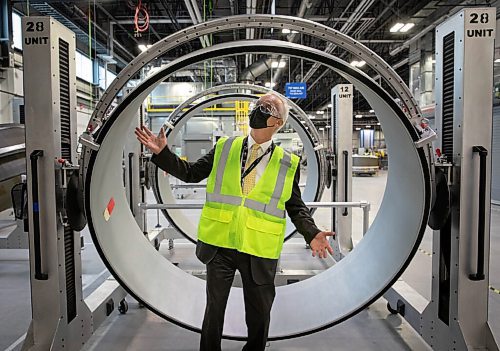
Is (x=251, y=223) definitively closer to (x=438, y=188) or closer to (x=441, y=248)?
(x=438, y=188)

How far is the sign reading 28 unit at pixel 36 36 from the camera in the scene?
2.12m

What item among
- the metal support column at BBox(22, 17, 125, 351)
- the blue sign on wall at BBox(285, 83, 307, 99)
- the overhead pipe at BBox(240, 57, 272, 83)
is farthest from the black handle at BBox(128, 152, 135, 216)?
the overhead pipe at BBox(240, 57, 272, 83)

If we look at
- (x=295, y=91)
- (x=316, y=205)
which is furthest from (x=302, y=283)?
(x=295, y=91)

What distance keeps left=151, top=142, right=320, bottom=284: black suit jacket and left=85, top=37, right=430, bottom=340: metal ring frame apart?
333 millimetres

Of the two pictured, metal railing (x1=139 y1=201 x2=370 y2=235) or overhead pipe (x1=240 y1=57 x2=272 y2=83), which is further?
overhead pipe (x1=240 y1=57 x2=272 y2=83)

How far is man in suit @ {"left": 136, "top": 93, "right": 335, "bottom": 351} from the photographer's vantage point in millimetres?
1968

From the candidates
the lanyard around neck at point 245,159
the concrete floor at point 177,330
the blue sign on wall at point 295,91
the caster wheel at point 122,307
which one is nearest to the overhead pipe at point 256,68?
the blue sign on wall at point 295,91

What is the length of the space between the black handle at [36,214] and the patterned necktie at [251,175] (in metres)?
1.06

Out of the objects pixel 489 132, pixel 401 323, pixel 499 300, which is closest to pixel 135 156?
pixel 401 323

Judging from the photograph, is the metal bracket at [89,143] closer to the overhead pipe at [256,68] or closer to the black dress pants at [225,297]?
the black dress pants at [225,297]

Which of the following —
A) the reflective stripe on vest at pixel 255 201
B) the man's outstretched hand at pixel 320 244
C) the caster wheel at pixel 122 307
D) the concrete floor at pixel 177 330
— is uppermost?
the reflective stripe on vest at pixel 255 201

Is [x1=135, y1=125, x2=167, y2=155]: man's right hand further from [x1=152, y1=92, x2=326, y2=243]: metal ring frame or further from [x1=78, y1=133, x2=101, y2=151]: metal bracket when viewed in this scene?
[x1=152, y1=92, x2=326, y2=243]: metal ring frame

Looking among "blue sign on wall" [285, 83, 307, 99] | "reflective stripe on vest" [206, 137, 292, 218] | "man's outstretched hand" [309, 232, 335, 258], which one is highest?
"blue sign on wall" [285, 83, 307, 99]

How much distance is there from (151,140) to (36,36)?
826 mm
